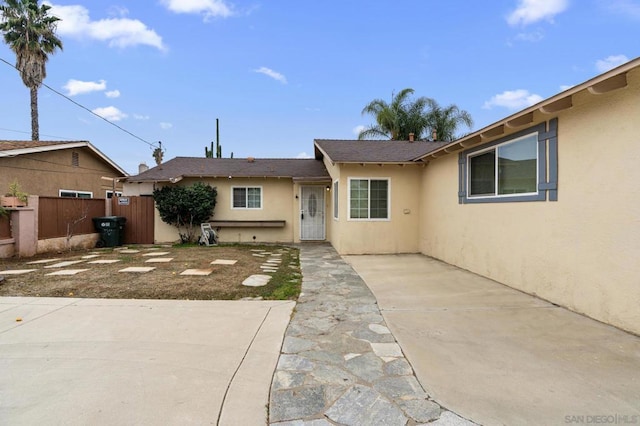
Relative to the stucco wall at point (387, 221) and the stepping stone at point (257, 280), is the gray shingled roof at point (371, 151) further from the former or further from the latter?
the stepping stone at point (257, 280)

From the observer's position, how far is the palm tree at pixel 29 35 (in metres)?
16.2

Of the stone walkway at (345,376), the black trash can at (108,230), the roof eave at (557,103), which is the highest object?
the roof eave at (557,103)

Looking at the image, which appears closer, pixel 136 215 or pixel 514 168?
pixel 514 168

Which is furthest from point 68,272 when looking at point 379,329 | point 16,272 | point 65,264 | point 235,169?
point 235,169

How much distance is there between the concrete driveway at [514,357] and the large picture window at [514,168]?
5.73 feet

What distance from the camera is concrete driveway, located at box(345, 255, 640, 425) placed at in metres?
2.21

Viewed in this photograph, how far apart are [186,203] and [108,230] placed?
2910 mm

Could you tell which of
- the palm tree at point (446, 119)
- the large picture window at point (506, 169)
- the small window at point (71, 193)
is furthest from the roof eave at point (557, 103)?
the palm tree at point (446, 119)

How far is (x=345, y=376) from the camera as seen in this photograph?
2.64 m

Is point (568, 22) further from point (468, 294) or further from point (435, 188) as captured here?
point (468, 294)

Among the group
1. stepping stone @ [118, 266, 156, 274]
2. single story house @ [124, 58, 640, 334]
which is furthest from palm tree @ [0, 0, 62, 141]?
stepping stone @ [118, 266, 156, 274]

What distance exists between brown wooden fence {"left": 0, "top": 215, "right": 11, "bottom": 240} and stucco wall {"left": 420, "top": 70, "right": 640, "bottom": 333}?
11904mm

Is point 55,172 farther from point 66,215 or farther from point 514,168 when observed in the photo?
point 514,168

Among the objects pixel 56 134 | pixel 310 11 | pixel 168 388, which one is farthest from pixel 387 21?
pixel 56 134
